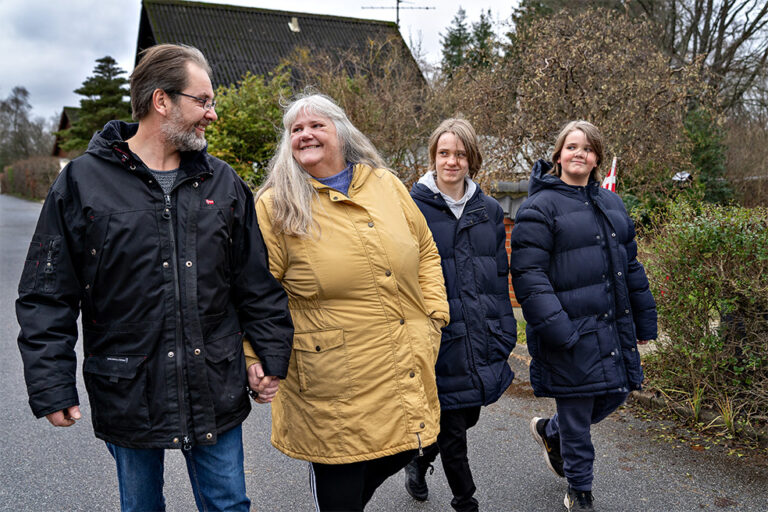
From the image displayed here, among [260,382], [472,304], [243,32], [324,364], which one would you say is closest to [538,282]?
[472,304]

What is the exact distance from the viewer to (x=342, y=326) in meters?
2.53

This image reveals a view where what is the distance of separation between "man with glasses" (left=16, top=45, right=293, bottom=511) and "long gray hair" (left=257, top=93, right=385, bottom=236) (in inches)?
7.4

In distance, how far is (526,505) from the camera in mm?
3441

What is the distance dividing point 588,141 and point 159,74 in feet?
6.83

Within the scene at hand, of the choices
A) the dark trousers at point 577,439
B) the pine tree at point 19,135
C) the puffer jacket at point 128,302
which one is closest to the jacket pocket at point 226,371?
the puffer jacket at point 128,302

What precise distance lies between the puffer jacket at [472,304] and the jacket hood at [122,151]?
128 cm

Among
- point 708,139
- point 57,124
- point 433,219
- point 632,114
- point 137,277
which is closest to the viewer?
point 137,277

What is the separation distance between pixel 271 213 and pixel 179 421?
0.87m

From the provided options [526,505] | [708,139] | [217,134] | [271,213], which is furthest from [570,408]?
[708,139]

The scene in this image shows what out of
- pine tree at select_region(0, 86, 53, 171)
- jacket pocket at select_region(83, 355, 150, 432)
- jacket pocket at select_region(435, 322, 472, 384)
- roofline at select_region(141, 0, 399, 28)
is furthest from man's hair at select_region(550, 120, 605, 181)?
pine tree at select_region(0, 86, 53, 171)

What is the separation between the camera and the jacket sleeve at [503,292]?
3219 mm

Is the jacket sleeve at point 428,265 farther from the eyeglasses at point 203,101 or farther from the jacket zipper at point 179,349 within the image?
the jacket zipper at point 179,349

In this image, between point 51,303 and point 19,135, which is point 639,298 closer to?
point 51,303

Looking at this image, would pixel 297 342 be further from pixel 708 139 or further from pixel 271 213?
pixel 708 139
